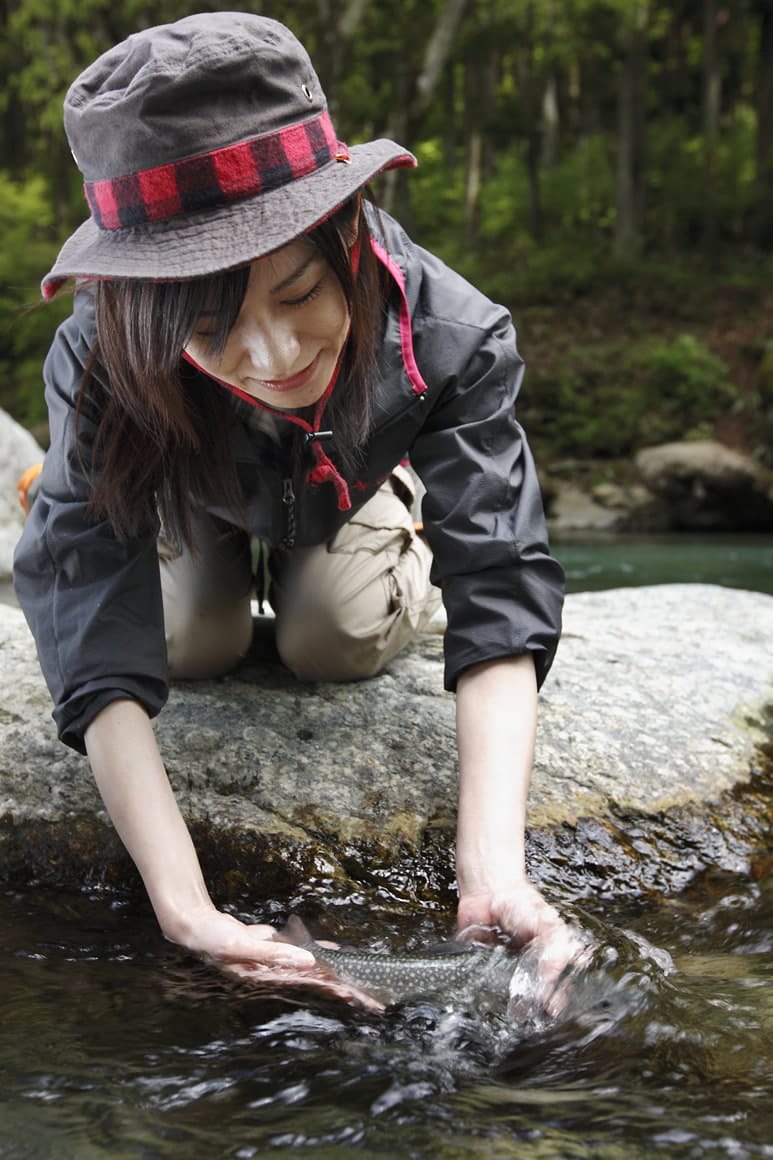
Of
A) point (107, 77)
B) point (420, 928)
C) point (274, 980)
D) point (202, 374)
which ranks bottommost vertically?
point (420, 928)

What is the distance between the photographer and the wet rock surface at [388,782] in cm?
251

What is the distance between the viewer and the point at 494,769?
2086 mm

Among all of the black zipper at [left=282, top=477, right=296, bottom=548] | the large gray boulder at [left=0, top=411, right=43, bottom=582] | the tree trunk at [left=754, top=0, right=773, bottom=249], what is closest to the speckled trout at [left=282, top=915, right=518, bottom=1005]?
the black zipper at [left=282, top=477, right=296, bottom=548]

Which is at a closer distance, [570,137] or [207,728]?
[207,728]

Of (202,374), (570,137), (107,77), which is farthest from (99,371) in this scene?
(570,137)

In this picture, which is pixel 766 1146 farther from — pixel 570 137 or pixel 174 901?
pixel 570 137

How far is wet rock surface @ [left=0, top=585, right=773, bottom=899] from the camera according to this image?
8.23ft

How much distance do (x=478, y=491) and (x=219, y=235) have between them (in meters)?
0.83

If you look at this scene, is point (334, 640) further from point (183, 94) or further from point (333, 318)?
point (183, 94)

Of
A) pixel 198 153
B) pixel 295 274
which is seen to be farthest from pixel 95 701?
pixel 198 153

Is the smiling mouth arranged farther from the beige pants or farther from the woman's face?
the beige pants

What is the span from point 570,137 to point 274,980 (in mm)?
32110

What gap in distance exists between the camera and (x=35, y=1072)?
1.66m

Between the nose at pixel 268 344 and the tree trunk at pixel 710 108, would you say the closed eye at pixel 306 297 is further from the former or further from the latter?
the tree trunk at pixel 710 108
